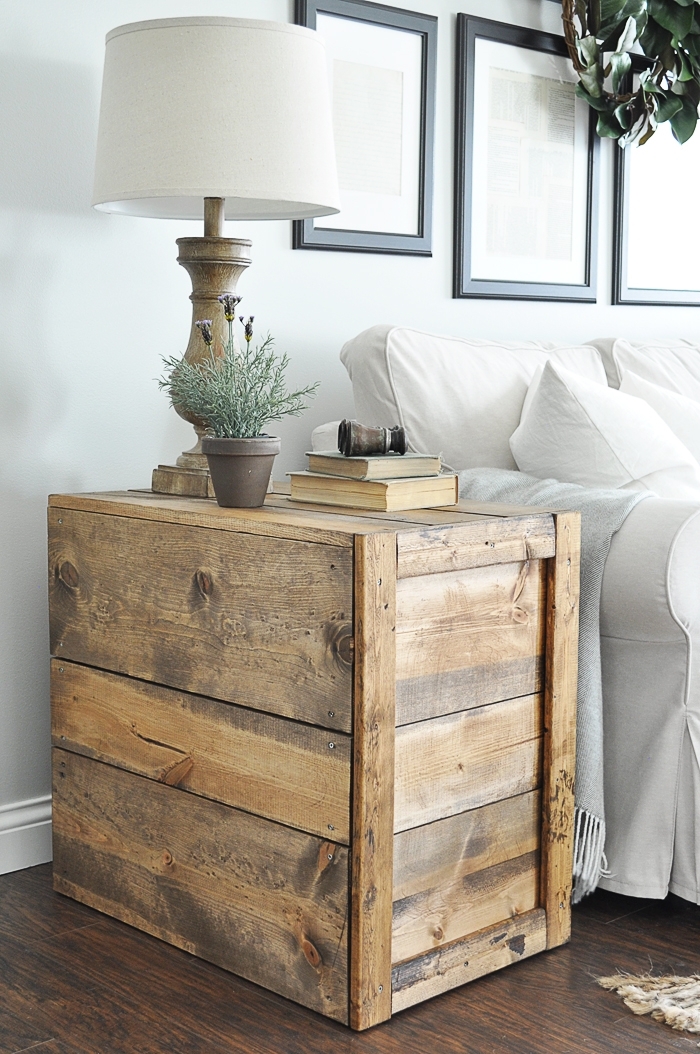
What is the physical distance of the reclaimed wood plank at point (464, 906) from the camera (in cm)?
151

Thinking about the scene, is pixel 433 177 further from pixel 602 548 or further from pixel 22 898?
pixel 22 898

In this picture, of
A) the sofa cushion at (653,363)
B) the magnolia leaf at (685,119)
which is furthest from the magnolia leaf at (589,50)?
the sofa cushion at (653,363)

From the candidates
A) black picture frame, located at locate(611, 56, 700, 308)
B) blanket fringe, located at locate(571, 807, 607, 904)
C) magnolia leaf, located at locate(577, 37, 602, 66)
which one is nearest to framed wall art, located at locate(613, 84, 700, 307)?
black picture frame, located at locate(611, 56, 700, 308)

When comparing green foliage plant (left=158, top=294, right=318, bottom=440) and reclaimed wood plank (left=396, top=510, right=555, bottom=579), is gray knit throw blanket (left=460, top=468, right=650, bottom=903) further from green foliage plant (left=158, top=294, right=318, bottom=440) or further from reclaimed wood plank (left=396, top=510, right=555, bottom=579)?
green foliage plant (left=158, top=294, right=318, bottom=440)

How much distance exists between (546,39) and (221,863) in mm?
2063

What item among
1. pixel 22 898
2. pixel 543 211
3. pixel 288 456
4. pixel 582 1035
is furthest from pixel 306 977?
pixel 543 211

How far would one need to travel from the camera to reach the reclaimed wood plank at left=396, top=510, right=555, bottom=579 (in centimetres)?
145

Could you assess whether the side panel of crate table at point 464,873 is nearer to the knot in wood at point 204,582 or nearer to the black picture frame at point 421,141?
the knot in wood at point 204,582

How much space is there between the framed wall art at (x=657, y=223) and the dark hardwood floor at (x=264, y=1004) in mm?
1761

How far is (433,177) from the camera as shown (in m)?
2.54

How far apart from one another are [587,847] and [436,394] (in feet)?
2.82

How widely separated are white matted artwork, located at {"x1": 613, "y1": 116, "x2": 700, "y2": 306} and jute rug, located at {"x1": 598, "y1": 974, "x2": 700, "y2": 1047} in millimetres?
1857

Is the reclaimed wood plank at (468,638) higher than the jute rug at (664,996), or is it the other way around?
the reclaimed wood plank at (468,638)

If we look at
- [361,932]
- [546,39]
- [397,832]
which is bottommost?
[361,932]
